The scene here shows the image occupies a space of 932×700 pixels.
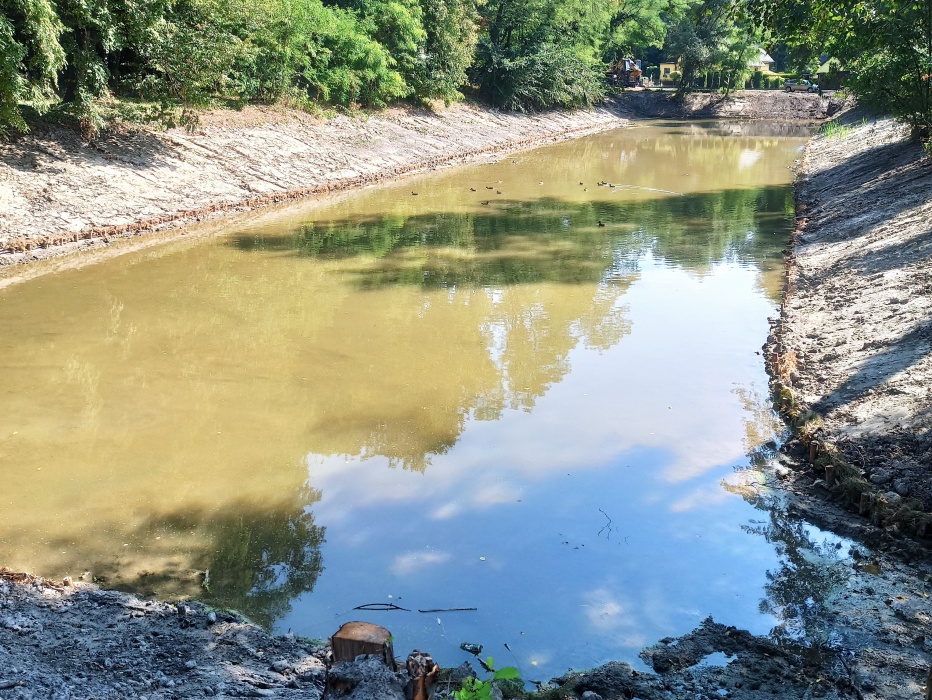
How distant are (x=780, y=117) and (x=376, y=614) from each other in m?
60.9

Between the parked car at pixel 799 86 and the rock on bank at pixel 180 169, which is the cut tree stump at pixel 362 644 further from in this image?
the parked car at pixel 799 86

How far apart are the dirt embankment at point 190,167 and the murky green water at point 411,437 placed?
1854 millimetres

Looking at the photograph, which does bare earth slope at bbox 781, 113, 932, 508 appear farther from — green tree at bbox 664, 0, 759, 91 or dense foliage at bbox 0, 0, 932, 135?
green tree at bbox 664, 0, 759, 91

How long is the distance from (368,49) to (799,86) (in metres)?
Result: 44.0

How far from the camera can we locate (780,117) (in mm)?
59719

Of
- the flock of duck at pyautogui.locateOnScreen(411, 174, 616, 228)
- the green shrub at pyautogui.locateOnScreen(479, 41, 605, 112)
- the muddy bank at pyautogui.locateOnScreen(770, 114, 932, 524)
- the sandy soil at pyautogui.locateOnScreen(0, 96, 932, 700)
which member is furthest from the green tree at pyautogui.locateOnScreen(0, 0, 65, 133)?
the green shrub at pyautogui.locateOnScreen(479, 41, 605, 112)

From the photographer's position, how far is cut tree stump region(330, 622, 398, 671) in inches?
147

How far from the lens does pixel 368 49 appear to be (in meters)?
33.6

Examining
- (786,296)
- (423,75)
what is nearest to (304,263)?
(786,296)

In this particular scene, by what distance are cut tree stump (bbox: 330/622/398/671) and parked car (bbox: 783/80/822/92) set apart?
6511cm

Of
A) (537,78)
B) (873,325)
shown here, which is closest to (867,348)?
(873,325)

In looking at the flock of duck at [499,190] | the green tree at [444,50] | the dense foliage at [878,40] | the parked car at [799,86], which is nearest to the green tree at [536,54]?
the green tree at [444,50]

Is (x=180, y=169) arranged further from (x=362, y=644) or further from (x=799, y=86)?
(x=799, y=86)

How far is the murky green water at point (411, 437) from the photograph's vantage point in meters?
6.30
